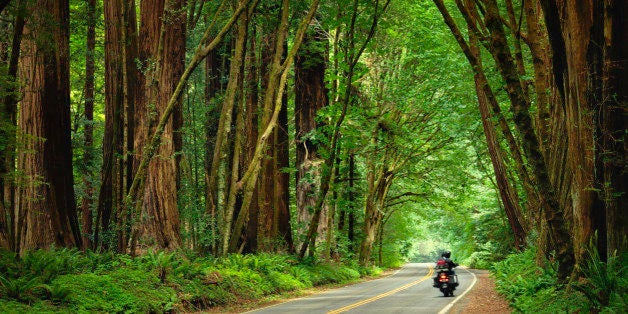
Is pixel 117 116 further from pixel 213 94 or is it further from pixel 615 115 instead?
pixel 615 115

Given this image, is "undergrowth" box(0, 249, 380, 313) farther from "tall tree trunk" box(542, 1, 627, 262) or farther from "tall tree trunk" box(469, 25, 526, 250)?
"tall tree trunk" box(542, 1, 627, 262)

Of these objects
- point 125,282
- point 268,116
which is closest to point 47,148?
point 125,282

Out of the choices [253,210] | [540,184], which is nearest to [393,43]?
[253,210]

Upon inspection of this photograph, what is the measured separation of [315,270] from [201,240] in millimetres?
6037

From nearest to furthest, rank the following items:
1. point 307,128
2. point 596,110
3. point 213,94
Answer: point 596,110 < point 213,94 < point 307,128

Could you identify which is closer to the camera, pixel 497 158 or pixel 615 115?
pixel 615 115

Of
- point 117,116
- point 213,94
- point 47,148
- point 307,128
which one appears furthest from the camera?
point 307,128

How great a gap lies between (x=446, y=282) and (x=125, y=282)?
10.1 meters

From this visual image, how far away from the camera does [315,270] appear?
76.4 ft

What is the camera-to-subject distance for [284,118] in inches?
936

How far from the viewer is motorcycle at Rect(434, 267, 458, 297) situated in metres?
18.2

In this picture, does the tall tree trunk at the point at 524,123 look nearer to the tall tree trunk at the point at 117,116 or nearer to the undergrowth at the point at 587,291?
the undergrowth at the point at 587,291

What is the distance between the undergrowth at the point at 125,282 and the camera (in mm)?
9789

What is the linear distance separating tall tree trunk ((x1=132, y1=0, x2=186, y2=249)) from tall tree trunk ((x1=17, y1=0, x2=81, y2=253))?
1915mm
